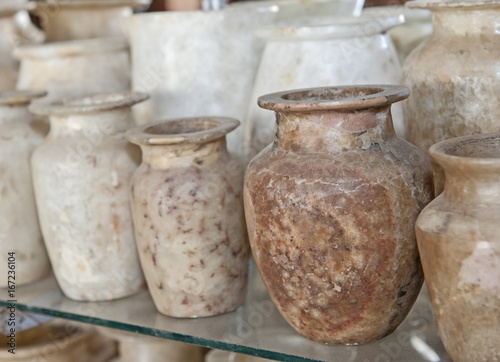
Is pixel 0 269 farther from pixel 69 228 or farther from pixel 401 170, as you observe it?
pixel 401 170

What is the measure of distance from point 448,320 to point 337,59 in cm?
43

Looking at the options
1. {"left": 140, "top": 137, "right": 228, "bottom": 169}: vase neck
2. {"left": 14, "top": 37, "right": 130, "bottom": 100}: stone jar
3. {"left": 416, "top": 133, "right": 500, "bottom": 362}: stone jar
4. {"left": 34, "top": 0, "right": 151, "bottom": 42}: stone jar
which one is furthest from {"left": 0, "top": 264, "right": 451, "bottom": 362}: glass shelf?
{"left": 34, "top": 0, "right": 151, "bottom": 42}: stone jar

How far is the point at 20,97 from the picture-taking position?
3.98 feet

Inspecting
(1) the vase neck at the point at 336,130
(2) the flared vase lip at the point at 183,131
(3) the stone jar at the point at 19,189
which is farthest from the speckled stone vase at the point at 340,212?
(3) the stone jar at the point at 19,189

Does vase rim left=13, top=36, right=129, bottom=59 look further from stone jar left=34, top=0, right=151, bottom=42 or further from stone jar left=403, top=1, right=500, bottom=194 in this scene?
stone jar left=403, top=1, right=500, bottom=194

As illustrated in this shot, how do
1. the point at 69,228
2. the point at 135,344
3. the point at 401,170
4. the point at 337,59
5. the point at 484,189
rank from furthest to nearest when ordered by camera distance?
the point at 135,344 → the point at 69,228 → the point at 337,59 → the point at 401,170 → the point at 484,189

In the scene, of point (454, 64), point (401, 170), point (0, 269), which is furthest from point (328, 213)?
point (0, 269)

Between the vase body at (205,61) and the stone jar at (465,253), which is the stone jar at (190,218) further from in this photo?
the stone jar at (465,253)

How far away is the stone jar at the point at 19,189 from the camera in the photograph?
121cm

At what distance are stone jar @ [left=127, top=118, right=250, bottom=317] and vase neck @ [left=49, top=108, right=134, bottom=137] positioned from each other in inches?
4.0

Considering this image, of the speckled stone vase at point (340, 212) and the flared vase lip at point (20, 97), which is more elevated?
the flared vase lip at point (20, 97)

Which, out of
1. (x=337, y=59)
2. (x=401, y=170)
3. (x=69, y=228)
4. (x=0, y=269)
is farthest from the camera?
(x=0, y=269)

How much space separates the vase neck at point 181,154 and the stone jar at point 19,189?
314mm

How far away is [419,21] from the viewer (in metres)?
1.16
